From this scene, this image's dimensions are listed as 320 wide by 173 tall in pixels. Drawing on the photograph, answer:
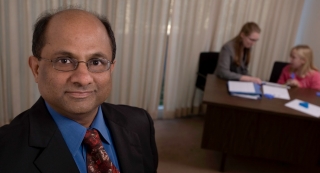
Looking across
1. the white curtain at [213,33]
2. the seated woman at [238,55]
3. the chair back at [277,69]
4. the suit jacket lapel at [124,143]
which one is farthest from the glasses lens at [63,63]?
the chair back at [277,69]

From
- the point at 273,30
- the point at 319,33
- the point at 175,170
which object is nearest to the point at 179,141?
the point at 175,170

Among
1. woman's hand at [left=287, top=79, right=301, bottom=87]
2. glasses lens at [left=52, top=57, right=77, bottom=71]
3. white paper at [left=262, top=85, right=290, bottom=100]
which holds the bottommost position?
white paper at [left=262, top=85, right=290, bottom=100]

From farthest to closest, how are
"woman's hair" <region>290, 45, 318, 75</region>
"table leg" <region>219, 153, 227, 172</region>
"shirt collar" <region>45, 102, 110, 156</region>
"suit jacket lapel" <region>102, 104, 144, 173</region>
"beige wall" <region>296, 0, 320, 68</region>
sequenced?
"beige wall" <region>296, 0, 320, 68</region> < "woman's hair" <region>290, 45, 318, 75</region> < "table leg" <region>219, 153, 227, 172</region> < "suit jacket lapel" <region>102, 104, 144, 173</region> < "shirt collar" <region>45, 102, 110, 156</region>

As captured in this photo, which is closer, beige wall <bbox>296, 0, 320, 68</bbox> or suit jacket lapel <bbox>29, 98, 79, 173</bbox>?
suit jacket lapel <bbox>29, 98, 79, 173</bbox>

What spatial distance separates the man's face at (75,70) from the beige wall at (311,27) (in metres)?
3.43

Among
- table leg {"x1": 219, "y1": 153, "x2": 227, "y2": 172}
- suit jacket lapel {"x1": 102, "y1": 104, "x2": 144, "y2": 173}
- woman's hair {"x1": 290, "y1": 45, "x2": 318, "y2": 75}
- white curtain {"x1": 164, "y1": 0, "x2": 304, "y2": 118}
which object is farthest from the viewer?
white curtain {"x1": 164, "y1": 0, "x2": 304, "y2": 118}

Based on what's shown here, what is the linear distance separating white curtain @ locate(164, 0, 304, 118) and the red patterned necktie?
7.54 ft

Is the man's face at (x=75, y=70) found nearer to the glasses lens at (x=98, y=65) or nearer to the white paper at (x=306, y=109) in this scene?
the glasses lens at (x=98, y=65)

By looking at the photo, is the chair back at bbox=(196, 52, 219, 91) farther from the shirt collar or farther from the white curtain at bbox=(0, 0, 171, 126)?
the shirt collar

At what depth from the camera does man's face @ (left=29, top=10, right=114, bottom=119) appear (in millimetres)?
897

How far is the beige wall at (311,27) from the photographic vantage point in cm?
364

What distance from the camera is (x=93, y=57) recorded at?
3.07 ft

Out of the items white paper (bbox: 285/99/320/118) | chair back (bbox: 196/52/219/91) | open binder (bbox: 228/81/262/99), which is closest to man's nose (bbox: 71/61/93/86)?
open binder (bbox: 228/81/262/99)

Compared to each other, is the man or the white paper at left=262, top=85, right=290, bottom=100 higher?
the man
